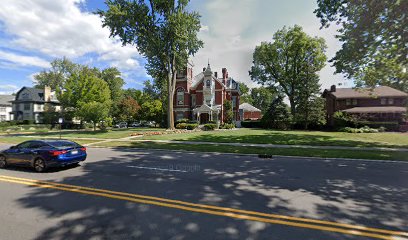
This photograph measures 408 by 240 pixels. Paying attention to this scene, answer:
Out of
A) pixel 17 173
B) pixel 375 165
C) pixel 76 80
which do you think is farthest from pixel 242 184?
pixel 76 80

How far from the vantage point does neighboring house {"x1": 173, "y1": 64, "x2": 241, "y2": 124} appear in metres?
43.1

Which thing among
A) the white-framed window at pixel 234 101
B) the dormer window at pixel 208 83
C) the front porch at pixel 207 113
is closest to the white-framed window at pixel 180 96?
the front porch at pixel 207 113

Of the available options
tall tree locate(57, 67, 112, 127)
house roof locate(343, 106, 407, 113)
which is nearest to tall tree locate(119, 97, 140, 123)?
tall tree locate(57, 67, 112, 127)

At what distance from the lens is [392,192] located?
6289mm

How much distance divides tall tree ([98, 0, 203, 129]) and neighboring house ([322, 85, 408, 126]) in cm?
2785

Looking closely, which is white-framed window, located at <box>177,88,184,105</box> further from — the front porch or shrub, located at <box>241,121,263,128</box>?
shrub, located at <box>241,121,263,128</box>

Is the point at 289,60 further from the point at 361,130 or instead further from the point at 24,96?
the point at 24,96

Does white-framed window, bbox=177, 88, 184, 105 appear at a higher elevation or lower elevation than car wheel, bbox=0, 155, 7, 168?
higher

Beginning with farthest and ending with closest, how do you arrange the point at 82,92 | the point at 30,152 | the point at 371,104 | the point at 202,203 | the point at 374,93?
1. the point at 82,92
2. the point at 371,104
3. the point at 374,93
4. the point at 30,152
5. the point at 202,203

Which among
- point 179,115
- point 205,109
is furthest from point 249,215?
point 179,115

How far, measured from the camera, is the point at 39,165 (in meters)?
9.09

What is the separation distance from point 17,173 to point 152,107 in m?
36.1

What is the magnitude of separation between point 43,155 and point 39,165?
0.50 m

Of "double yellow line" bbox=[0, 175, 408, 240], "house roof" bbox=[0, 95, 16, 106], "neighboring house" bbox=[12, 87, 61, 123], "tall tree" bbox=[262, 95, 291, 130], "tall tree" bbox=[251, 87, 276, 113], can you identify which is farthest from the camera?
"tall tree" bbox=[251, 87, 276, 113]
